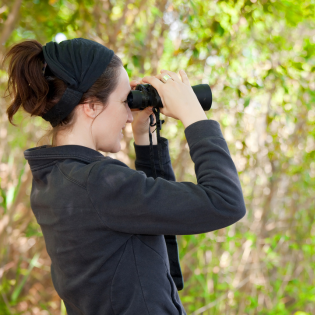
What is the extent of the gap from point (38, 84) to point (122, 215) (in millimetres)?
408

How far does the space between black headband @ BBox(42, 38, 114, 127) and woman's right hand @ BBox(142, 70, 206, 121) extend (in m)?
0.18

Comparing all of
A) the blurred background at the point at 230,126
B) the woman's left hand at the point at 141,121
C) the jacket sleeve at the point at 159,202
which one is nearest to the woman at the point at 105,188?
the jacket sleeve at the point at 159,202

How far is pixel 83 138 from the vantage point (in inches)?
36.9

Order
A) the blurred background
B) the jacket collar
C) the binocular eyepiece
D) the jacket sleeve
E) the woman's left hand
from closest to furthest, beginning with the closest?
1. the jacket sleeve
2. the jacket collar
3. the binocular eyepiece
4. the woman's left hand
5. the blurred background

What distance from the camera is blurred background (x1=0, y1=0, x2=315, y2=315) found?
1957 mm

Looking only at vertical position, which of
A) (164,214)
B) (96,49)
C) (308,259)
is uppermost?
(96,49)

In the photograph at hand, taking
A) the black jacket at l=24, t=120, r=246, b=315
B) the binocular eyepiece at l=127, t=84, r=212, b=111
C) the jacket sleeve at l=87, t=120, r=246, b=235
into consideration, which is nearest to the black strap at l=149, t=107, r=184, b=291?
the binocular eyepiece at l=127, t=84, r=212, b=111

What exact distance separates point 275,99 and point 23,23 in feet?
5.76

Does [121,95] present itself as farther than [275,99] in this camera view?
No

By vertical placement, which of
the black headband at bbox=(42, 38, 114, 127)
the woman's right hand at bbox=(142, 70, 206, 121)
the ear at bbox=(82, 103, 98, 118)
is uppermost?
the black headband at bbox=(42, 38, 114, 127)

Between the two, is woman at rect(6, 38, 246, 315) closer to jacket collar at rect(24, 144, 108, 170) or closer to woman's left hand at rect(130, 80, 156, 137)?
jacket collar at rect(24, 144, 108, 170)

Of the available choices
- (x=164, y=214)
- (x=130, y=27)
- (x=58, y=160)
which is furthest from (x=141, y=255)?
(x=130, y=27)

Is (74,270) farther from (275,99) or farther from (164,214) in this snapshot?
(275,99)

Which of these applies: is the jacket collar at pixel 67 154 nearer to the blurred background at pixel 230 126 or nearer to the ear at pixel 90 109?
the ear at pixel 90 109
